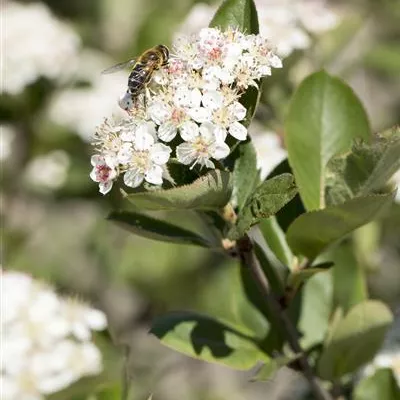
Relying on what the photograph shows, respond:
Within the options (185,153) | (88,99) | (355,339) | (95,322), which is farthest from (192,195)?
(88,99)

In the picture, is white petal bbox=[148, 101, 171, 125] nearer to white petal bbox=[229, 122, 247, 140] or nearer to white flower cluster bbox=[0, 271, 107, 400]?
white petal bbox=[229, 122, 247, 140]

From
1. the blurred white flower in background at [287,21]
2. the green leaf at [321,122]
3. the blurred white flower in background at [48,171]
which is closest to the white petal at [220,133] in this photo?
the green leaf at [321,122]

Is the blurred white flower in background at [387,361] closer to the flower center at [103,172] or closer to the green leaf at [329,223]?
A: the green leaf at [329,223]

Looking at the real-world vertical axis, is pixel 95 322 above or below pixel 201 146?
below

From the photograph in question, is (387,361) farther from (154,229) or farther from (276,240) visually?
(154,229)

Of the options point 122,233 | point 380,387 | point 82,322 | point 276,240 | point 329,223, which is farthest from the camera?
point 122,233
